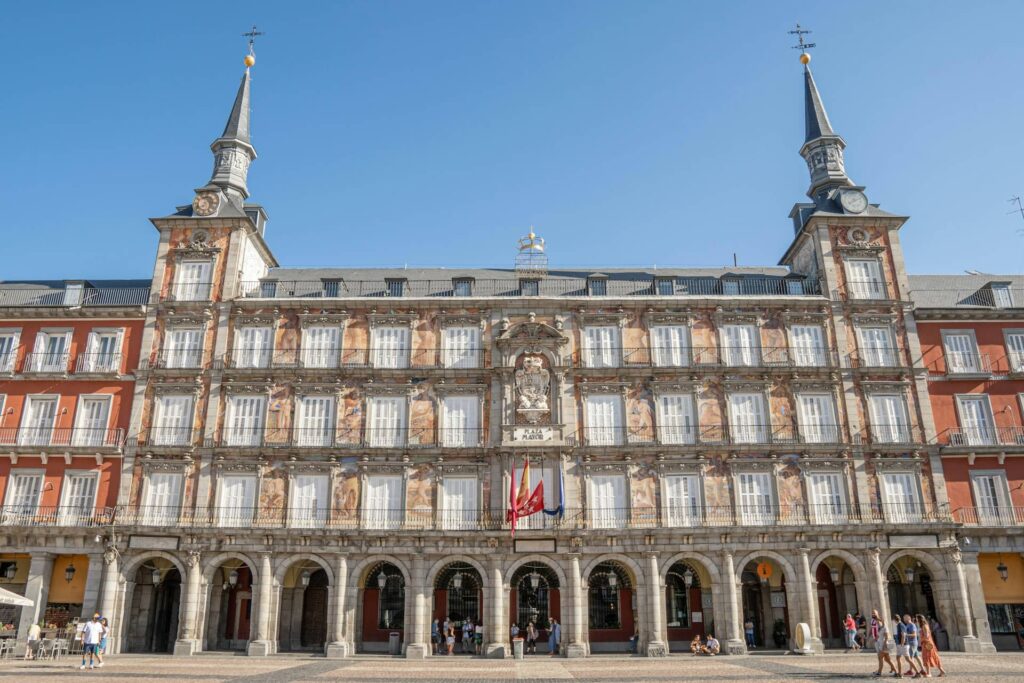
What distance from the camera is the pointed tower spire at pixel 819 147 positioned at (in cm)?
4206

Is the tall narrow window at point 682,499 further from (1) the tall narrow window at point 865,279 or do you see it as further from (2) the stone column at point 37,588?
(2) the stone column at point 37,588

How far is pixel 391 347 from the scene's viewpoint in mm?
36375

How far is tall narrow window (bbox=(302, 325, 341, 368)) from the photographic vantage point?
36062 mm

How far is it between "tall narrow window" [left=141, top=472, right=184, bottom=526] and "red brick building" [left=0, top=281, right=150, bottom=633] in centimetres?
149

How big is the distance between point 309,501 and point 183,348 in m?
9.99

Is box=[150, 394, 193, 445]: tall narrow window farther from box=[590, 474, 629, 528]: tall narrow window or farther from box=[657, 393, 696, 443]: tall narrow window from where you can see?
box=[657, 393, 696, 443]: tall narrow window

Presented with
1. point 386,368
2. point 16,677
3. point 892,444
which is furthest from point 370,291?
point 892,444

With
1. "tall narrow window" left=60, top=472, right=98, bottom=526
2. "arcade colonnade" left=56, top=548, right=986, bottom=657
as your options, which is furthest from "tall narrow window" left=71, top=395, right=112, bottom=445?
"arcade colonnade" left=56, top=548, right=986, bottom=657

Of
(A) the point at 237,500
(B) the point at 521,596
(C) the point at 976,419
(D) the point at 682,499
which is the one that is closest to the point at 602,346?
(D) the point at 682,499

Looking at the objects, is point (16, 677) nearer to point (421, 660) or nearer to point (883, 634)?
point (421, 660)

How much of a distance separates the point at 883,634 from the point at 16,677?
2602 cm

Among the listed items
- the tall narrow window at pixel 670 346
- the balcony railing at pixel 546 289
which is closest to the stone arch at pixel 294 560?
the balcony railing at pixel 546 289

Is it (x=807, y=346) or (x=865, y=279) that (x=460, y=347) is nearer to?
(x=807, y=346)

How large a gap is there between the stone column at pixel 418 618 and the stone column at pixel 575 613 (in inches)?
237
